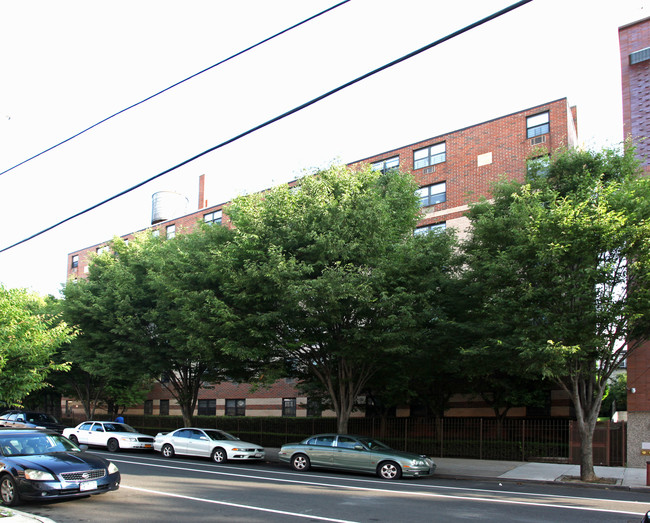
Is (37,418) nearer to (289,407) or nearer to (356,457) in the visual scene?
(289,407)

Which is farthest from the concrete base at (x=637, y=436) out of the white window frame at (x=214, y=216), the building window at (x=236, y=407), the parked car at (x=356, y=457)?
the white window frame at (x=214, y=216)

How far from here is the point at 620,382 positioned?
50.4 meters

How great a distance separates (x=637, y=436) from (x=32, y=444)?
734 inches

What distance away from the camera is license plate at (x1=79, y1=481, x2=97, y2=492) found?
10266 mm

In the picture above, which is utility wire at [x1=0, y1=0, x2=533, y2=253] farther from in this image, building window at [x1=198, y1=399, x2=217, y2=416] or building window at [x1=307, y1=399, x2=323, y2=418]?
building window at [x1=198, y1=399, x2=217, y2=416]

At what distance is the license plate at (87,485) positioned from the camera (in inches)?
404

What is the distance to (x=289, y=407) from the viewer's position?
113 ft

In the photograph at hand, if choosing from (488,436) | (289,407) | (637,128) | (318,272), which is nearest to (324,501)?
(318,272)

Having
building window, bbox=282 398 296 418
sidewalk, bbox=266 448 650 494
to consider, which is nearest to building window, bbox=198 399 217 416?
building window, bbox=282 398 296 418

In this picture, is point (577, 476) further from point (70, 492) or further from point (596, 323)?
point (70, 492)

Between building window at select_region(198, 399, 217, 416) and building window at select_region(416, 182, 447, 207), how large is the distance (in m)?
19.5

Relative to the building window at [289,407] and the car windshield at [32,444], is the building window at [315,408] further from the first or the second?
the car windshield at [32,444]

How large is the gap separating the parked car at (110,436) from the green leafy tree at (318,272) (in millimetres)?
7690

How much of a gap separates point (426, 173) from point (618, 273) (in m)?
15.5
